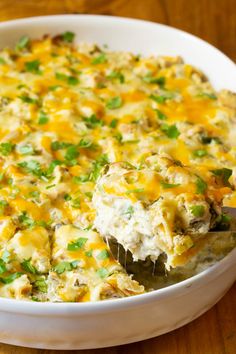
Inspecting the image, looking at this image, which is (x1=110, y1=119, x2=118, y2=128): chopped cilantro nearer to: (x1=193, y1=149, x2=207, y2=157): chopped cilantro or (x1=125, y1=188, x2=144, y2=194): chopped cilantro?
(x1=193, y1=149, x2=207, y2=157): chopped cilantro

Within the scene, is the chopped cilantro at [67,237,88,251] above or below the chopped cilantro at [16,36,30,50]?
above

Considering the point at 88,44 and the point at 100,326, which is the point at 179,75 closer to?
the point at 88,44

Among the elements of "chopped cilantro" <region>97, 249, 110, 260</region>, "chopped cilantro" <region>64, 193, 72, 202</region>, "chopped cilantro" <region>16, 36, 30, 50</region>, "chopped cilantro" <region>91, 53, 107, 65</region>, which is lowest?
"chopped cilantro" <region>16, 36, 30, 50</region>

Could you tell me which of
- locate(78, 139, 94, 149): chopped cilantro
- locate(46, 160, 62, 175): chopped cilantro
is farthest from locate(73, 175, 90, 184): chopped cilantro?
locate(78, 139, 94, 149): chopped cilantro

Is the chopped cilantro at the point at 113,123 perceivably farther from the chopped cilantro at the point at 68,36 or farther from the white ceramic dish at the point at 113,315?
the white ceramic dish at the point at 113,315

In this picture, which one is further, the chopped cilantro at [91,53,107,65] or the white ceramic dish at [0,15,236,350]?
the chopped cilantro at [91,53,107,65]

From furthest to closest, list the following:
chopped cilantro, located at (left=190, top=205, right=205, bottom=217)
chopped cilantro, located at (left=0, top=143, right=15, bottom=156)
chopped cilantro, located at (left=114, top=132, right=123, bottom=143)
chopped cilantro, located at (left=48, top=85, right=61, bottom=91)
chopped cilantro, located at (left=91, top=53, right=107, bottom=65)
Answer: chopped cilantro, located at (left=91, top=53, right=107, bottom=65) < chopped cilantro, located at (left=48, top=85, right=61, bottom=91) < chopped cilantro, located at (left=114, top=132, right=123, bottom=143) < chopped cilantro, located at (left=0, top=143, right=15, bottom=156) < chopped cilantro, located at (left=190, top=205, right=205, bottom=217)

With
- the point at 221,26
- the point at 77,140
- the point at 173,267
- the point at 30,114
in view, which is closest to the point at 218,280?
the point at 173,267
